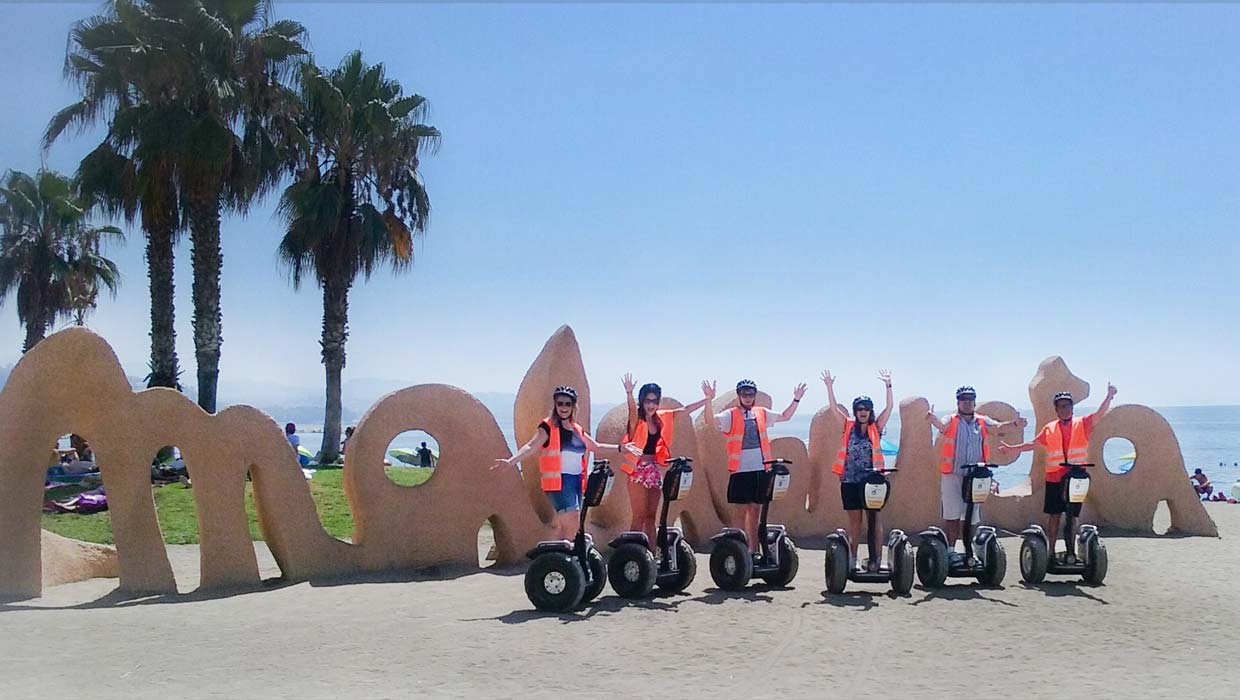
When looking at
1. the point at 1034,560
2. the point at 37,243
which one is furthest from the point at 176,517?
the point at 37,243

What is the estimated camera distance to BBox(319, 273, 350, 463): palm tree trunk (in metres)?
24.3

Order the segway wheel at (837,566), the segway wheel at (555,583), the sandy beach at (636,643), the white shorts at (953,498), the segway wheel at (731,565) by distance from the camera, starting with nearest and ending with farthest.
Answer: the sandy beach at (636,643) → the segway wheel at (555,583) → the segway wheel at (837,566) → the segway wheel at (731,565) → the white shorts at (953,498)

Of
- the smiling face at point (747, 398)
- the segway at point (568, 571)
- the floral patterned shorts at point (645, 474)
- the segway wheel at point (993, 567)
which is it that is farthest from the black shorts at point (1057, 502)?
the segway at point (568, 571)

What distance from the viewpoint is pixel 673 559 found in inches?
402

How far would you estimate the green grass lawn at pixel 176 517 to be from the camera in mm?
17266

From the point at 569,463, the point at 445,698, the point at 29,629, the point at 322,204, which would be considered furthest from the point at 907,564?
the point at 322,204

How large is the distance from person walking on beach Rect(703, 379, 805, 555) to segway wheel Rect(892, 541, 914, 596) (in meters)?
1.49

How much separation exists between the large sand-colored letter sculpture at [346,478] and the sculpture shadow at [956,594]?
2.47 m

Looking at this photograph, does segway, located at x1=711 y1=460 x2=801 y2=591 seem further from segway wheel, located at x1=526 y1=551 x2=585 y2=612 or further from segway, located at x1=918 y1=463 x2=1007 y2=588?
segway wheel, located at x1=526 y1=551 x2=585 y2=612

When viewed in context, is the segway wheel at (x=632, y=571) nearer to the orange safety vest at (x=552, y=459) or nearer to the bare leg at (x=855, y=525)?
the orange safety vest at (x=552, y=459)

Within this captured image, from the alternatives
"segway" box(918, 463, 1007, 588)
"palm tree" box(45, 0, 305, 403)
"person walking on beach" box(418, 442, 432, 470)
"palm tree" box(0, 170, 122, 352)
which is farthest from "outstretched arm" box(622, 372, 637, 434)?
"palm tree" box(0, 170, 122, 352)

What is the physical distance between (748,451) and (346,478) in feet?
15.9

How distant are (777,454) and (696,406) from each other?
4563mm

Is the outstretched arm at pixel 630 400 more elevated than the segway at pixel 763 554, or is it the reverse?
the outstretched arm at pixel 630 400
